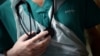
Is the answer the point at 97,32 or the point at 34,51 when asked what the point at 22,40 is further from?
the point at 97,32

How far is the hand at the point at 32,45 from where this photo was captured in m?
0.77

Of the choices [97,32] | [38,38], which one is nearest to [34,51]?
A: [38,38]

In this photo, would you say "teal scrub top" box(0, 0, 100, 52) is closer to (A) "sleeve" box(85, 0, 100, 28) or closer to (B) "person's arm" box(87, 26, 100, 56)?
(A) "sleeve" box(85, 0, 100, 28)

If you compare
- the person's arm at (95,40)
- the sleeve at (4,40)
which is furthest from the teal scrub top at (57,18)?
the person's arm at (95,40)

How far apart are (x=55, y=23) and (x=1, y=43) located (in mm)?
233

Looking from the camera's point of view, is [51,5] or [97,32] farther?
[97,32]

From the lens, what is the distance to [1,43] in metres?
0.85

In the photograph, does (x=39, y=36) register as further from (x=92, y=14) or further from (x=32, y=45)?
(x=92, y=14)

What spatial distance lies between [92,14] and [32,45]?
0.32m

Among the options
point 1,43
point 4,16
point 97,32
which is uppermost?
point 4,16

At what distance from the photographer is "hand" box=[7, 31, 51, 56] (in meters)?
0.77

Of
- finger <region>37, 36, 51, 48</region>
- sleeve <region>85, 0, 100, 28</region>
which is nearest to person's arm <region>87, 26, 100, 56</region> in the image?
sleeve <region>85, 0, 100, 28</region>

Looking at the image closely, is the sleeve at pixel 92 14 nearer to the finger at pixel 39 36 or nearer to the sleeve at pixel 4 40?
the finger at pixel 39 36

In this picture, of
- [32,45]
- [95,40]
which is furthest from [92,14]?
[32,45]
